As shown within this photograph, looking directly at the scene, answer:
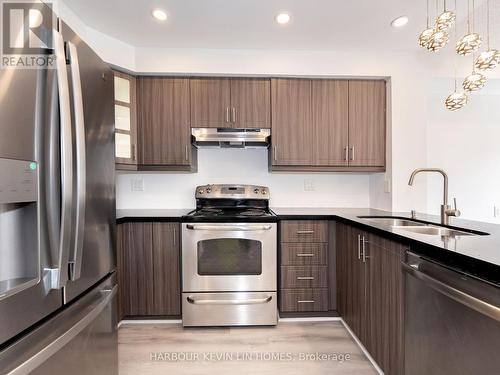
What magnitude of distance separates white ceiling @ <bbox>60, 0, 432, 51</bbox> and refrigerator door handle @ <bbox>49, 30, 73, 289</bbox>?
1305mm

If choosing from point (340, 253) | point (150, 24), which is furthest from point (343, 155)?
point (150, 24)

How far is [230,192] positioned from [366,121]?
1.46 meters

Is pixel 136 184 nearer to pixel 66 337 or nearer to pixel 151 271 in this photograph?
pixel 151 271

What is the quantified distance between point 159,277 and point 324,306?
140 centimetres

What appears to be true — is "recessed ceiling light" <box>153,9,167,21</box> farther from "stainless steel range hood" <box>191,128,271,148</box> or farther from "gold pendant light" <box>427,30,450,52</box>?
"gold pendant light" <box>427,30,450,52</box>

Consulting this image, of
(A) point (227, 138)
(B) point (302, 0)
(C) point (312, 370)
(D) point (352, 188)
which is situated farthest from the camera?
(D) point (352, 188)

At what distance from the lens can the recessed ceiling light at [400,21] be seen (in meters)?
1.94

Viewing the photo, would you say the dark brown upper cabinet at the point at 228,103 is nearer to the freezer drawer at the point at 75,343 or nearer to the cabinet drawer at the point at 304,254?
the cabinet drawer at the point at 304,254

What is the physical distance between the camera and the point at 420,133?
245 centimetres

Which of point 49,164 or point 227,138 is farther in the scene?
point 227,138

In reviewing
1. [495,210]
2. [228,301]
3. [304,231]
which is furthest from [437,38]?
[495,210]

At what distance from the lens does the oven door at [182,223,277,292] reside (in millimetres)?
2076

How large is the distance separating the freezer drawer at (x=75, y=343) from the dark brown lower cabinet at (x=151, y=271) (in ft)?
2.89

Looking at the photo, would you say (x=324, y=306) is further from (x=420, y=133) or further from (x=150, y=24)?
(x=150, y=24)
